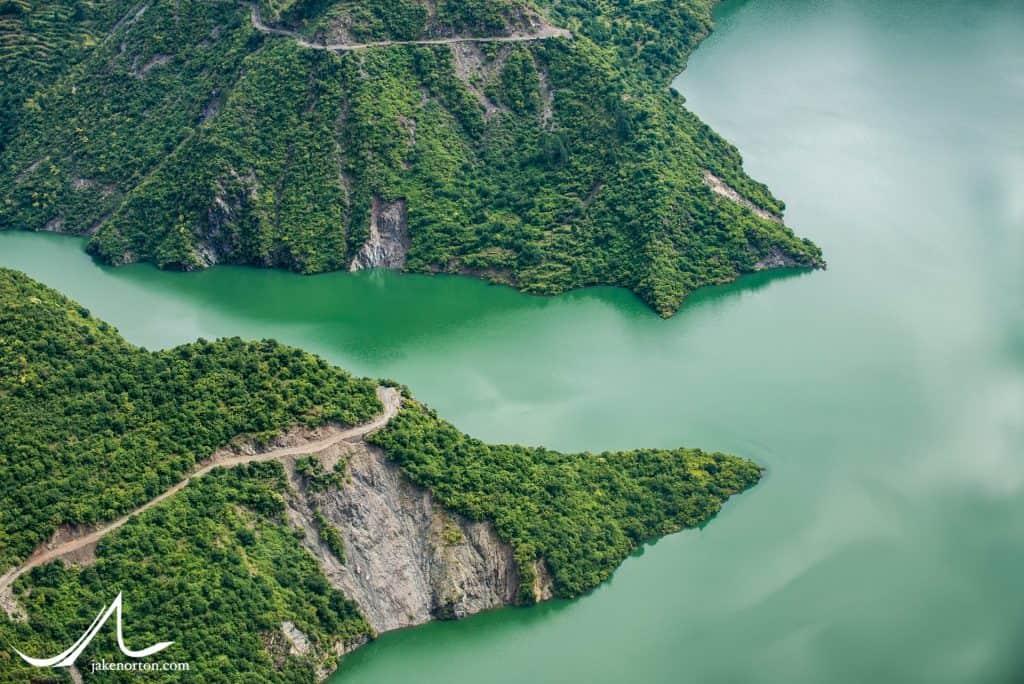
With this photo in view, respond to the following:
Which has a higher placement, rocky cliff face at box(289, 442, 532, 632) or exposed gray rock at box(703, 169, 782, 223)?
exposed gray rock at box(703, 169, 782, 223)

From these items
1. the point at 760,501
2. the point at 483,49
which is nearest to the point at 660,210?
the point at 483,49

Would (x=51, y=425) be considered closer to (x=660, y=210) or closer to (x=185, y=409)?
(x=185, y=409)

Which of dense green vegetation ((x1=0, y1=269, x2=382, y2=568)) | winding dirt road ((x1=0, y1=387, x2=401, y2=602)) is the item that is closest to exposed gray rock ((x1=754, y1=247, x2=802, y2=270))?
winding dirt road ((x1=0, y1=387, x2=401, y2=602))

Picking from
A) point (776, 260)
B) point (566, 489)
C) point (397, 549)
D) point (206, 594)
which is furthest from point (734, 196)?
point (206, 594)

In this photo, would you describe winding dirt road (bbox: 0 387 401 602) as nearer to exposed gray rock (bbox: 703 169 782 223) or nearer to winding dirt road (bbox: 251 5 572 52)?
exposed gray rock (bbox: 703 169 782 223)

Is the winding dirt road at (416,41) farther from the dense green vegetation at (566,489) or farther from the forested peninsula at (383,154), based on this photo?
the dense green vegetation at (566,489)
